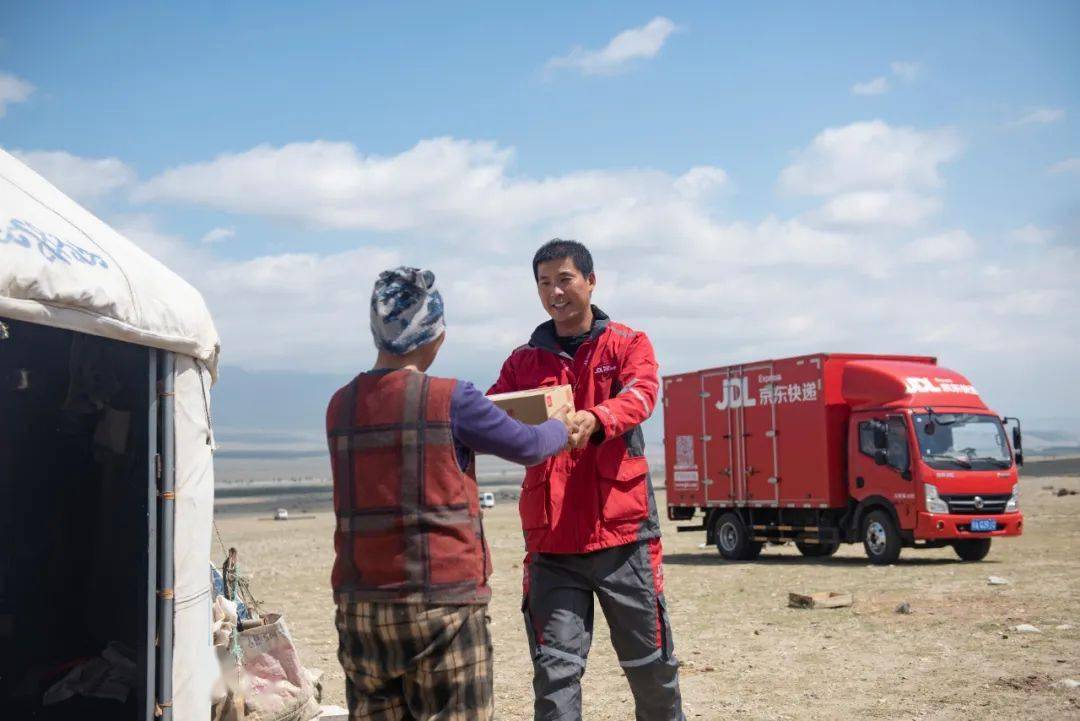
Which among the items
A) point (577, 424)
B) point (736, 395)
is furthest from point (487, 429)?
point (736, 395)

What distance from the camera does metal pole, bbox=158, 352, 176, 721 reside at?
16.8 ft

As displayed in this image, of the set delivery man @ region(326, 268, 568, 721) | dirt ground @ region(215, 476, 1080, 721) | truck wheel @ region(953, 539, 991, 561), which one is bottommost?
dirt ground @ region(215, 476, 1080, 721)

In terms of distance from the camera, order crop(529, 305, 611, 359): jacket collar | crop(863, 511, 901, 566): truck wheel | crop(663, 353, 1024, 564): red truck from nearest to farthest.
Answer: crop(529, 305, 611, 359): jacket collar, crop(663, 353, 1024, 564): red truck, crop(863, 511, 901, 566): truck wheel

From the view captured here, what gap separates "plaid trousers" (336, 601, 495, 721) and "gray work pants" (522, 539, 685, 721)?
110 cm

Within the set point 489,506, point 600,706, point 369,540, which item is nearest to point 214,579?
point 600,706

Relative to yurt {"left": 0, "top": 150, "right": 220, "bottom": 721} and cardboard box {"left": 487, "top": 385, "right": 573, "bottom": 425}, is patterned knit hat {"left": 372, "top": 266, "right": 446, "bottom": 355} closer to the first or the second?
cardboard box {"left": 487, "top": 385, "right": 573, "bottom": 425}

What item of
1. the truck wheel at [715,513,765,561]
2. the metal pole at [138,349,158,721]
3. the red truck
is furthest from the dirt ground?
the metal pole at [138,349,158,721]

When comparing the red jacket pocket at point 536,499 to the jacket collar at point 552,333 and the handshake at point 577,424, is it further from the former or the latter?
the jacket collar at point 552,333

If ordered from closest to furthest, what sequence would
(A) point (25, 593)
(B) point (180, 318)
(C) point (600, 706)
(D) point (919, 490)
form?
(B) point (180, 318)
(A) point (25, 593)
(C) point (600, 706)
(D) point (919, 490)

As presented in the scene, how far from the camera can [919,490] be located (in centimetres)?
1507

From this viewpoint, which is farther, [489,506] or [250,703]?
[489,506]

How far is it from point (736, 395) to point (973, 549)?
4.25 meters

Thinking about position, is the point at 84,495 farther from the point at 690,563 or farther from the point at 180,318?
the point at 690,563

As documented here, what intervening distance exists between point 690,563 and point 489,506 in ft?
71.7
